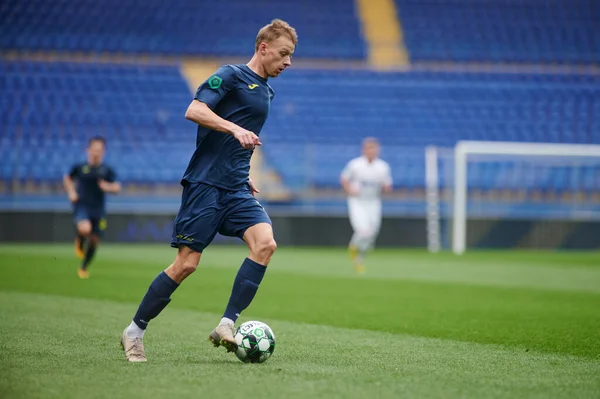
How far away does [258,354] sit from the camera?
243 inches

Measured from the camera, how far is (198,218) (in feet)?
20.6

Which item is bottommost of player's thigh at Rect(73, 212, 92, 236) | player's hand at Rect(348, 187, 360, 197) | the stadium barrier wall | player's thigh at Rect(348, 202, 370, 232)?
the stadium barrier wall

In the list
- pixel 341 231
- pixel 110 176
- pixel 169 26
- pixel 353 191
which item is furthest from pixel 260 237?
pixel 169 26

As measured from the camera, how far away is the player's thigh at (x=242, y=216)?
6391 millimetres

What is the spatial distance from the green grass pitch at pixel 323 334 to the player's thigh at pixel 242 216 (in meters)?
0.85

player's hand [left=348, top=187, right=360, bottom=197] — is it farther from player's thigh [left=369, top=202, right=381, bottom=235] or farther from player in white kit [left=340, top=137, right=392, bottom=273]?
player's thigh [left=369, top=202, right=381, bottom=235]

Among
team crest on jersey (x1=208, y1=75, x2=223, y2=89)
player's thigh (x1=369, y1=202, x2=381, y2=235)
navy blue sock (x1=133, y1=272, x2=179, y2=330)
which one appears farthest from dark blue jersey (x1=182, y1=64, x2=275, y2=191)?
player's thigh (x1=369, y1=202, x2=381, y2=235)

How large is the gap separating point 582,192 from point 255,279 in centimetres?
2017

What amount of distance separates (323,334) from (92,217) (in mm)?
8258

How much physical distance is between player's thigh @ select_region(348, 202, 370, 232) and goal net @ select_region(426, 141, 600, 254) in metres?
6.14

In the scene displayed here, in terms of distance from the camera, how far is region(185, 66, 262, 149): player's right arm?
5914 mm

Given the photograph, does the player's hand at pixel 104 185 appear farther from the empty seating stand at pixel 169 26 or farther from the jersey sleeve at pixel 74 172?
the empty seating stand at pixel 169 26

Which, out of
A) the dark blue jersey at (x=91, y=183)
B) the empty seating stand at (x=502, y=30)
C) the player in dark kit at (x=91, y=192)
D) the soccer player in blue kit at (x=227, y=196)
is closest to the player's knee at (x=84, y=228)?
the player in dark kit at (x=91, y=192)

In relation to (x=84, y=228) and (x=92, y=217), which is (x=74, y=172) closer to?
(x=92, y=217)
